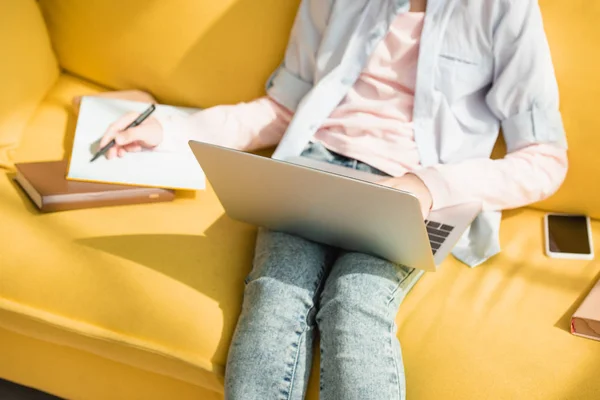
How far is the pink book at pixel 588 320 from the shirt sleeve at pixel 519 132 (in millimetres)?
207

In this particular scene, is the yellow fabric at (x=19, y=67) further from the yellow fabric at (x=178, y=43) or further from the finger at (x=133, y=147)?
the finger at (x=133, y=147)

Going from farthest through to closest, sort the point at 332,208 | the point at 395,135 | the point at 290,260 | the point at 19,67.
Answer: the point at 19,67 < the point at 395,135 < the point at 290,260 < the point at 332,208

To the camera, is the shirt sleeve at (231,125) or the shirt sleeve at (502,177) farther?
the shirt sleeve at (231,125)

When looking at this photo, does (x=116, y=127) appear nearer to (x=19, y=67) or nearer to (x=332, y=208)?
(x=19, y=67)

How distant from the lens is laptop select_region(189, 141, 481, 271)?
85cm

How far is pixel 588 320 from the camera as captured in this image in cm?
→ 99

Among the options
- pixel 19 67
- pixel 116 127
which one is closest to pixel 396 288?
pixel 116 127

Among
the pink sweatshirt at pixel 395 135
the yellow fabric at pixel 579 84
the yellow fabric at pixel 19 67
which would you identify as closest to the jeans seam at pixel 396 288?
the pink sweatshirt at pixel 395 135

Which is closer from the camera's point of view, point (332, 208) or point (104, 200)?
point (332, 208)

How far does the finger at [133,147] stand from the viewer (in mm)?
1217

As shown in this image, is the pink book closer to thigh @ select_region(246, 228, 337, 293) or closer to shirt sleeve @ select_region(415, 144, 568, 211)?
shirt sleeve @ select_region(415, 144, 568, 211)

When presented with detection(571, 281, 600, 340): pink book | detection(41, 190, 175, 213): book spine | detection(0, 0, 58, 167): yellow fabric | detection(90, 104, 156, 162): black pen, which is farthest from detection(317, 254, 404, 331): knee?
detection(0, 0, 58, 167): yellow fabric

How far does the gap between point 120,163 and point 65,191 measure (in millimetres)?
108

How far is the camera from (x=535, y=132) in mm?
1094
